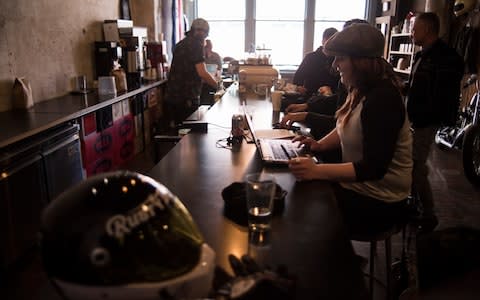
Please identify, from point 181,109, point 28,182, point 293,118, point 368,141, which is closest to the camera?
point 368,141

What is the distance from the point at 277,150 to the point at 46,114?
1.92 meters

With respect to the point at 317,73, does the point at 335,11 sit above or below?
above

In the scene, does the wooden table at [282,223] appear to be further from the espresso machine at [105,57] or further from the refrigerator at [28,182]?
the espresso machine at [105,57]

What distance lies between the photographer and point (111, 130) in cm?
410

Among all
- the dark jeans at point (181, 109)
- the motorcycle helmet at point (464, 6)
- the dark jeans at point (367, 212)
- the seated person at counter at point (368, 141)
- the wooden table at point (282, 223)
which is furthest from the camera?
the motorcycle helmet at point (464, 6)

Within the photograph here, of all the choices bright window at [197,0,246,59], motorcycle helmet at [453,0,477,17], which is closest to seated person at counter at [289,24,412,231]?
motorcycle helmet at [453,0,477,17]

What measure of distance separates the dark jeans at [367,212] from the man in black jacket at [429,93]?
133cm

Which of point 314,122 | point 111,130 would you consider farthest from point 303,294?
point 111,130

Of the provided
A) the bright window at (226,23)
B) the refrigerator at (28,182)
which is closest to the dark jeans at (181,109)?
the refrigerator at (28,182)

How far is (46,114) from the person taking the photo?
3006 mm

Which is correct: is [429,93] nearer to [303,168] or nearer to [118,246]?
[303,168]

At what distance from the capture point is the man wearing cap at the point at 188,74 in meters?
4.37

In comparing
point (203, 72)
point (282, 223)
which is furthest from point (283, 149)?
point (203, 72)

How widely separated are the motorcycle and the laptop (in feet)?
6.25
